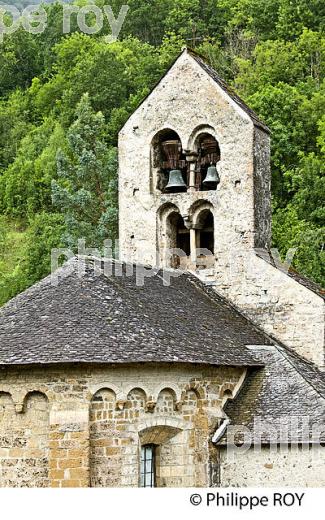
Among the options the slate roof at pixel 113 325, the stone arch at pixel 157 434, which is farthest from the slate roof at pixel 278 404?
the stone arch at pixel 157 434

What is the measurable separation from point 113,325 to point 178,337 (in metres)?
1.16

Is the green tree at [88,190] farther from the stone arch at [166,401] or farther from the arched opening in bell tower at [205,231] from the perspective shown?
the stone arch at [166,401]

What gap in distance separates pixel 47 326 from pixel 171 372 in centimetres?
198

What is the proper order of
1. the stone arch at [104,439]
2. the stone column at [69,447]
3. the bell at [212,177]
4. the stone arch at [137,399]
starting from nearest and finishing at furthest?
the stone column at [69,447] → the stone arch at [104,439] → the stone arch at [137,399] → the bell at [212,177]

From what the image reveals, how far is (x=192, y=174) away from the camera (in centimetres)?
2186

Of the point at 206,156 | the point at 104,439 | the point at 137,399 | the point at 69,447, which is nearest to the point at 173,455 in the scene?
the point at 137,399

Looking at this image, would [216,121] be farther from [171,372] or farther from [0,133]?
[0,133]

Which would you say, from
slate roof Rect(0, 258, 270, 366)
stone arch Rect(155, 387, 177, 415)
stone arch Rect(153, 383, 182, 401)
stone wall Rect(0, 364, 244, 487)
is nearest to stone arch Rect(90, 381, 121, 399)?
stone wall Rect(0, 364, 244, 487)

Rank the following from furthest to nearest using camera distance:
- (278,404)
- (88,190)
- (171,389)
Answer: (88,190) → (278,404) → (171,389)

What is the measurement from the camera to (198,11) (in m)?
68.4

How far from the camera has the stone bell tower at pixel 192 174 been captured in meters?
21.4

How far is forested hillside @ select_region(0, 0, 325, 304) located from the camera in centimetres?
4572

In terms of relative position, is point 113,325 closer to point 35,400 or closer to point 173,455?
point 35,400

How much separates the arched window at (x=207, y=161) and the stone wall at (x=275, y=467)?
591 centimetres
